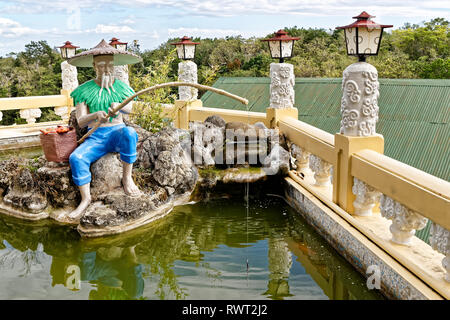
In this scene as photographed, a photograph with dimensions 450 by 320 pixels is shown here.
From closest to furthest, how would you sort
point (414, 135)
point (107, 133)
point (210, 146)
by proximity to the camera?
point (107, 133) → point (210, 146) → point (414, 135)

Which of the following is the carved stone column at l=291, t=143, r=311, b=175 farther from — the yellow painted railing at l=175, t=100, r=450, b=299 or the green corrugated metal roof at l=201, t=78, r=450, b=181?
the green corrugated metal roof at l=201, t=78, r=450, b=181

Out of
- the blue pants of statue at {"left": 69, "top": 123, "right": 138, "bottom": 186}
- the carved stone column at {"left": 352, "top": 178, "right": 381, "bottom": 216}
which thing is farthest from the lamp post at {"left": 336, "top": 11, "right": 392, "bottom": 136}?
the blue pants of statue at {"left": 69, "top": 123, "right": 138, "bottom": 186}

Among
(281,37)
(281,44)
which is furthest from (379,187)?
(281,37)

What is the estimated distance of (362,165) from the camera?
13.6ft

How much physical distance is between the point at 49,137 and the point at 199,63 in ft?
61.8

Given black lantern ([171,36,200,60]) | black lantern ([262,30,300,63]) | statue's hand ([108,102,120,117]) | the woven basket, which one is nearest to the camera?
statue's hand ([108,102,120,117])

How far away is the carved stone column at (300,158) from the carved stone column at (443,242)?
113 inches

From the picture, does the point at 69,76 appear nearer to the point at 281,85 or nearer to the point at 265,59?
the point at 281,85

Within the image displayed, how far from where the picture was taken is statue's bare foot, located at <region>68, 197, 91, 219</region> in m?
5.08

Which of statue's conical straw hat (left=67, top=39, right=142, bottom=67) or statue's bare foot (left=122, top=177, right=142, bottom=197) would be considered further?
statue's bare foot (left=122, top=177, right=142, bottom=197)

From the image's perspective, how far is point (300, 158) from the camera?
19.8ft

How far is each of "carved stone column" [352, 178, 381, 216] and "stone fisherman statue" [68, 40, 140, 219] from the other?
248 cm

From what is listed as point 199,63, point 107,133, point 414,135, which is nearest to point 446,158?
point 414,135

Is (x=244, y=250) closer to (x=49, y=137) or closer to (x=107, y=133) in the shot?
(x=107, y=133)
